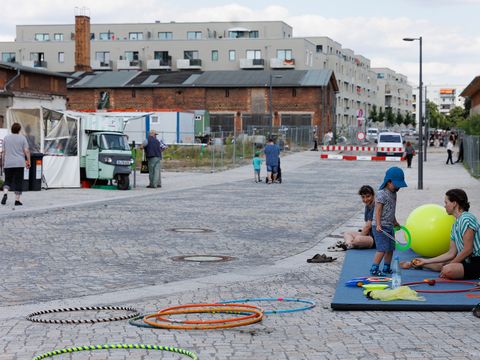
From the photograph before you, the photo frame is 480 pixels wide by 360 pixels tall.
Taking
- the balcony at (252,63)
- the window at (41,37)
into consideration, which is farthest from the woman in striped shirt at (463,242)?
the window at (41,37)

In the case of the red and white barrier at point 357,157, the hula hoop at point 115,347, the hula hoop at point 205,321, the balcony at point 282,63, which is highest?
the balcony at point 282,63

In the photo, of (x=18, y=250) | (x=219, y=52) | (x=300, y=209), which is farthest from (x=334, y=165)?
(x=219, y=52)

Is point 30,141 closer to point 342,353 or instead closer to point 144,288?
point 144,288

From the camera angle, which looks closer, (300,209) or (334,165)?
(300,209)

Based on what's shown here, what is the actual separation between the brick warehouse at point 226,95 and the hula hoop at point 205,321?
249ft

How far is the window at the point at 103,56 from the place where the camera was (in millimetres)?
112812

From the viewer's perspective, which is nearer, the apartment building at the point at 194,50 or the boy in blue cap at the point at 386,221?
the boy in blue cap at the point at 386,221

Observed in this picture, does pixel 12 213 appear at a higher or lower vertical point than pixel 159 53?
lower

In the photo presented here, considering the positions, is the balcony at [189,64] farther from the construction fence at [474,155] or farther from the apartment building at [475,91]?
the construction fence at [474,155]

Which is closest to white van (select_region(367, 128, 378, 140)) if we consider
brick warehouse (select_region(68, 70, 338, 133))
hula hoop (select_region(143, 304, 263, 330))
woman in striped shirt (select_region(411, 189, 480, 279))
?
brick warehouse (select_region(68, 70, 338, 133))

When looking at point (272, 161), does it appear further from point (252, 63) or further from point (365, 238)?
point (252, 63)

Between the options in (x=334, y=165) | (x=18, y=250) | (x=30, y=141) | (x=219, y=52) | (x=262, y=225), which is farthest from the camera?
(x=219, y=52)

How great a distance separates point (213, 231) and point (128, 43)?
98269 mm

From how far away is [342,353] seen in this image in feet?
22.6
